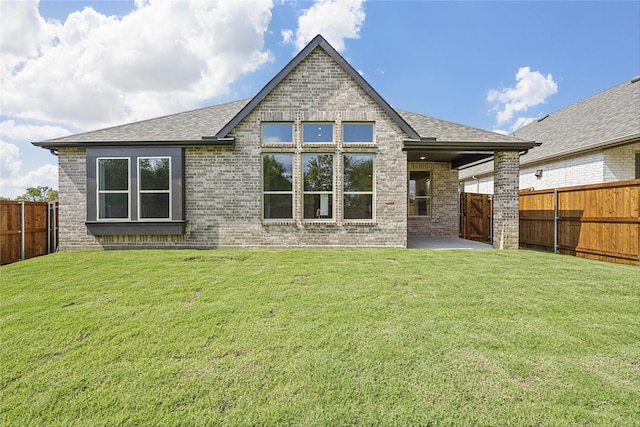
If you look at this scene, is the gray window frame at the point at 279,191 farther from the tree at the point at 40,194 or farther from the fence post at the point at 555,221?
the tree at the point at 40,194

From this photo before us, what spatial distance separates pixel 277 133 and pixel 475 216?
1005 cm

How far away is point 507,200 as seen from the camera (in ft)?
31.4

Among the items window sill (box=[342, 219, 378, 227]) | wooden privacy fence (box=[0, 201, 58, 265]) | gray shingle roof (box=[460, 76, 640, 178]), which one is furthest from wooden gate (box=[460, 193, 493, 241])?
wooden privacy fence (box=[0, 201, 58, 265])

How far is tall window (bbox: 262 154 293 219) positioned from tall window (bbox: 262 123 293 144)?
0.49 m

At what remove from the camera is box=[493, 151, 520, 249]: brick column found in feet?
31.4

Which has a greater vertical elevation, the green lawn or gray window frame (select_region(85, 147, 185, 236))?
gray window frame (select_region(85, 147, 185, 236))

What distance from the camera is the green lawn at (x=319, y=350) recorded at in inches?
85.8

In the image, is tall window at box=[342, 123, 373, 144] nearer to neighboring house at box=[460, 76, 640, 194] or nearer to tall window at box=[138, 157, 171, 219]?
tall window at box=[138, 157, 171, 219]

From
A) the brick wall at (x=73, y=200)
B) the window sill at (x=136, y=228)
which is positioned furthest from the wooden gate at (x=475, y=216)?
A: the brick wall at (x=73, y=200)

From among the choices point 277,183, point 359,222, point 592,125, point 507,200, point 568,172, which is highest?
point 592,125

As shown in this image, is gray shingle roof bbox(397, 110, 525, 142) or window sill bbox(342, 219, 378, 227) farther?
gray shingle roof bbox(397, 110, 525, 142)

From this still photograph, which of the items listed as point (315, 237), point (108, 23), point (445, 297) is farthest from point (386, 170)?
point (108, 23)

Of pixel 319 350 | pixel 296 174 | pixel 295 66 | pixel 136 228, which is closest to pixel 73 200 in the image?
pixel 136 228

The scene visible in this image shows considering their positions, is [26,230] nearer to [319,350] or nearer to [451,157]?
[319,350]
